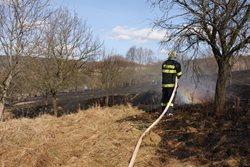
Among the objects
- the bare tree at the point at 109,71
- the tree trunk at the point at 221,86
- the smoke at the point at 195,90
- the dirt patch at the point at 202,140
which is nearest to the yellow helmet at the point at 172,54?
the tree trunk at the point at 221,86

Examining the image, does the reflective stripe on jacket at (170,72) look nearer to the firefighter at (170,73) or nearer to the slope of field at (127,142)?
the firefighter at (170,73)

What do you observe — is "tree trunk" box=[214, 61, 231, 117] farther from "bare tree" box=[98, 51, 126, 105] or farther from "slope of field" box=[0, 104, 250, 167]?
"bare tree" box=[98, 51, 126, 105]

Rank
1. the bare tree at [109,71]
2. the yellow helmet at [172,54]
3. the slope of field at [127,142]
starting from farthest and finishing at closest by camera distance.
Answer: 1. the bare tree at [109,71]
2. the yellow helmet at [172,54]
3. the slope of field at [127,142]

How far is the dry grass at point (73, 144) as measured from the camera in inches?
321

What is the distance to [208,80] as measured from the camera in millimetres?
25578

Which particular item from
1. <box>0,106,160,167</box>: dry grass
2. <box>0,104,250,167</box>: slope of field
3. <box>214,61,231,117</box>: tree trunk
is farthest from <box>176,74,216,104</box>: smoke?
<box>0,106,160,167</box>: dry grass

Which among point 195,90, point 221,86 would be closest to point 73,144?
point 221,86

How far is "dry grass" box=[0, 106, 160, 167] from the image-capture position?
815cm

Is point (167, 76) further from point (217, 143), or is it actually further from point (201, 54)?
point (217, 143)

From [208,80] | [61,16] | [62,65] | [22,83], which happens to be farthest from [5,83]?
[208,80]

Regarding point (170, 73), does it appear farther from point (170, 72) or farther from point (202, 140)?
point (202, 140)

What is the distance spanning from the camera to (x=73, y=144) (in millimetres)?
8938

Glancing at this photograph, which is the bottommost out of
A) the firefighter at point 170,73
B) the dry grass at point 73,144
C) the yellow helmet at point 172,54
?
the dry grass at point 73,144

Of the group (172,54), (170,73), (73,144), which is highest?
(172,54)
